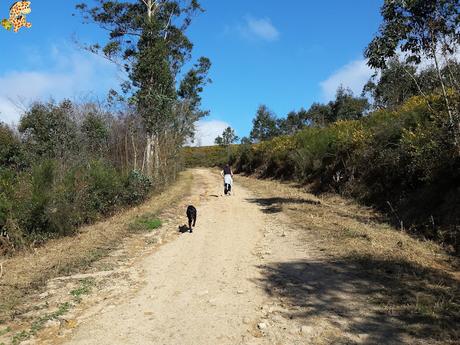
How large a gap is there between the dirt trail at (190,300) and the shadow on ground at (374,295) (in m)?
0.57

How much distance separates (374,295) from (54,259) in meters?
6.80

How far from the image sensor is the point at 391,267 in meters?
7.43

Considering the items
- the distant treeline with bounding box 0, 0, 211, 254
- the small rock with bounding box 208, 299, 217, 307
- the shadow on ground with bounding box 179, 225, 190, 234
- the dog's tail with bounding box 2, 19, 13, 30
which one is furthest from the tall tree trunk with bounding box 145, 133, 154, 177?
the dog's tail with bounding box 2, 19, 13, 30

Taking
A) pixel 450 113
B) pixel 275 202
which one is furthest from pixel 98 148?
pixel 450 113

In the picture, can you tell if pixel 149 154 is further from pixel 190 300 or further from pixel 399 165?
pixel 190 300

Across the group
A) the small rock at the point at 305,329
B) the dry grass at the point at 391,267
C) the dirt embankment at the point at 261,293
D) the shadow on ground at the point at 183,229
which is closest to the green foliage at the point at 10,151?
the shadow on ground at the point at 183,229

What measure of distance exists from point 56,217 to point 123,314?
6692 mm

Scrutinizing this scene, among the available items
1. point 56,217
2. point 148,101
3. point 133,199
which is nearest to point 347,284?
point 56,217

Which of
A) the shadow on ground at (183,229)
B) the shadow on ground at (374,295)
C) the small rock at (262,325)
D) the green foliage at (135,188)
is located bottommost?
the small rock at (262,325)

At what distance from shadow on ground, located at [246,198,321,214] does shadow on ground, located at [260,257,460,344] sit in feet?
23.0

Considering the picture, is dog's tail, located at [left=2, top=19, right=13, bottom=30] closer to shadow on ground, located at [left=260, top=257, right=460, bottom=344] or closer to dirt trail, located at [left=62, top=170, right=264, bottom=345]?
dirt trail, located at [left=62, top=170, right=264, bottom=345]

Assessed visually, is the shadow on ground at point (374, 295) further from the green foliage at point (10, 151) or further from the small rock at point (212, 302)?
the green foliage at point (10, 151)

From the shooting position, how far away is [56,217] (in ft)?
39.1

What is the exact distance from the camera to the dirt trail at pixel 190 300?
5391mm
